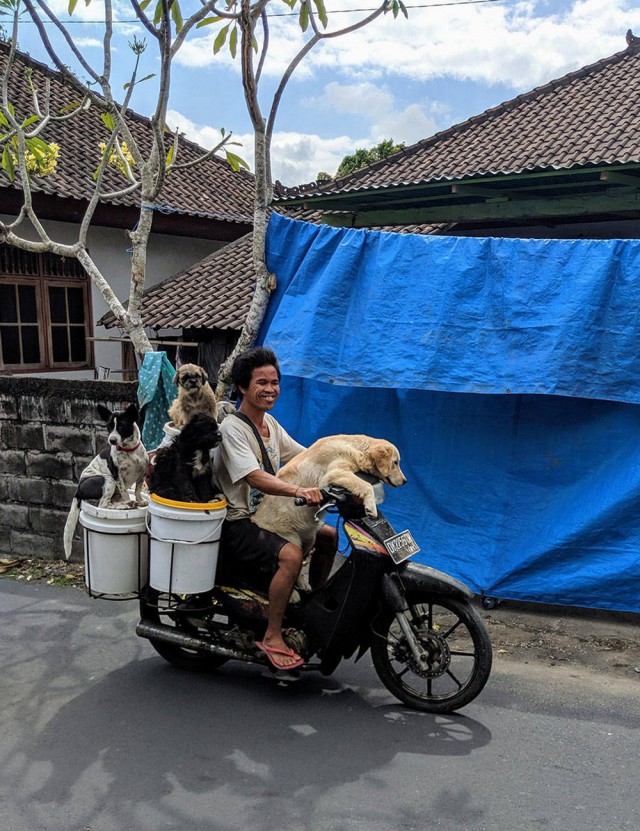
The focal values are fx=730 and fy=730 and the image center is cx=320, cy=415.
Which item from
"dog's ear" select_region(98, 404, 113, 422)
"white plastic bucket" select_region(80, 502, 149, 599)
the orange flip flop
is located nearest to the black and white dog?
"dog's ear" select_region(98, 404, 113, 422)

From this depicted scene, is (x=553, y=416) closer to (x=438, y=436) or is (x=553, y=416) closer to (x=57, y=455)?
(x=438, y=436)

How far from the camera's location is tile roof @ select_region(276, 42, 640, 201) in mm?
11016

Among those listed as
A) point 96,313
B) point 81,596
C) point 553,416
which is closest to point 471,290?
point 553,416

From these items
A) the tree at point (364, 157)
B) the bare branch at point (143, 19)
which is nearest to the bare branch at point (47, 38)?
the bare branch at point (143, 19)

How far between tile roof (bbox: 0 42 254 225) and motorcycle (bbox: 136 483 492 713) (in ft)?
32.7

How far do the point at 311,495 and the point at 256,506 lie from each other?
671 mm

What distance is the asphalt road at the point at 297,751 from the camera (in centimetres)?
281

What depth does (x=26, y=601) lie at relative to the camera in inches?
208

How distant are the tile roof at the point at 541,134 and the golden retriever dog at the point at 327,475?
24.0ft

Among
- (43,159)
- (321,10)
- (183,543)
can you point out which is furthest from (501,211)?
(183,543)

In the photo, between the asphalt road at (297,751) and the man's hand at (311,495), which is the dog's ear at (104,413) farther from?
the asphalt road at (297,751)

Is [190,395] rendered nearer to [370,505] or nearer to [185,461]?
[185,461]

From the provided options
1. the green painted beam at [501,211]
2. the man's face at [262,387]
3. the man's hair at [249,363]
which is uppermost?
the green painted beam at [501,211]

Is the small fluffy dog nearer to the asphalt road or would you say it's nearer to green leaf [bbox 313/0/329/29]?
the asphalt road
